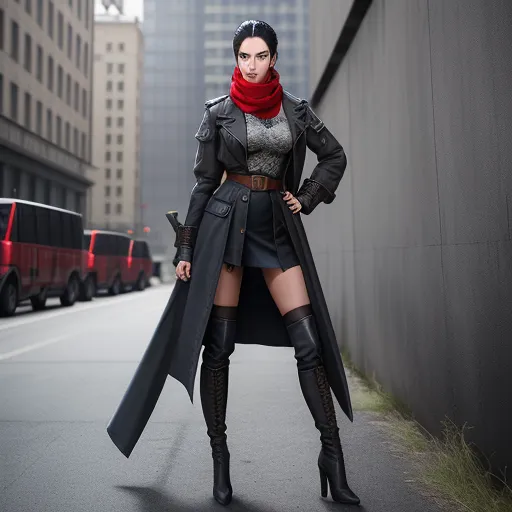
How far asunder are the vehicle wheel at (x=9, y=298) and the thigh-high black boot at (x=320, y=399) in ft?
40.2

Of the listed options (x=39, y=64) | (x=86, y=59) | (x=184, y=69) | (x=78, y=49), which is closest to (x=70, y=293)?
(x=39, y=64)

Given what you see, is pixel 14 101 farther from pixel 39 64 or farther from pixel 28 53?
pixel 39 64

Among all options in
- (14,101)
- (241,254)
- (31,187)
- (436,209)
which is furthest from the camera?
(31,187)

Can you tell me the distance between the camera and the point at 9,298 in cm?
1484

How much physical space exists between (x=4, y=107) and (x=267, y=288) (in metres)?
32.4

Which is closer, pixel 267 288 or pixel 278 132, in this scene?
pixel 278 132

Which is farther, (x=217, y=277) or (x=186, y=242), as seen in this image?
(x=186, y=242)

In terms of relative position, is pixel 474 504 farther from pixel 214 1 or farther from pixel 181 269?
pixel 214 1

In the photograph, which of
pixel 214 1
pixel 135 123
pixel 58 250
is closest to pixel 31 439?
pixel 58 250

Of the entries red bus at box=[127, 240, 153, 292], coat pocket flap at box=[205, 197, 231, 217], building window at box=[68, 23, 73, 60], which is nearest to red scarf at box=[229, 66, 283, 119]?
coat pocket flap at box=[205, 197, 231, 217]

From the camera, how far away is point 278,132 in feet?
11.1

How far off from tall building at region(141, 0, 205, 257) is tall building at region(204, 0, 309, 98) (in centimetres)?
189

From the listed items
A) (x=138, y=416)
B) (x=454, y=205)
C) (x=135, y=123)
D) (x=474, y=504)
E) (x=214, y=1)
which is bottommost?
(x=474, y=504)

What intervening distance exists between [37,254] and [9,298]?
178 centimetres
